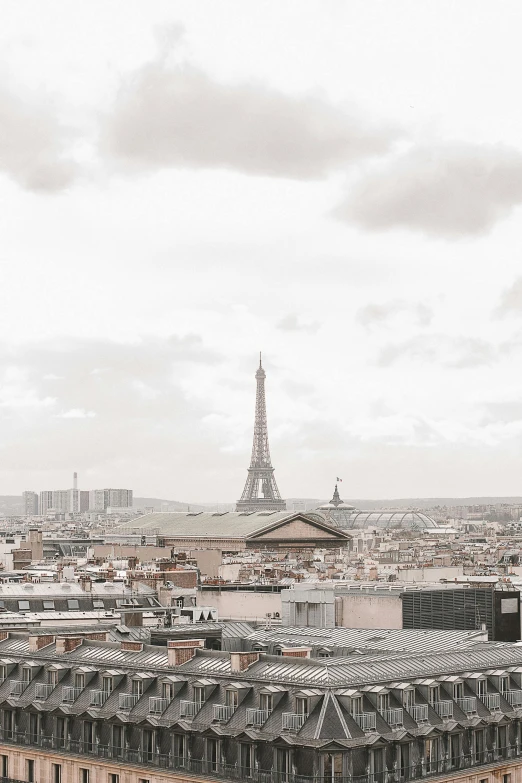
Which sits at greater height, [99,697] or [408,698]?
[408,698]

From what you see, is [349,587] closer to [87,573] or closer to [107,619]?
[107,619]

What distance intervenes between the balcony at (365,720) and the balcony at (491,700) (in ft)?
13.1

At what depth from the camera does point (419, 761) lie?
3206cm

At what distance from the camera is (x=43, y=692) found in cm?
3672

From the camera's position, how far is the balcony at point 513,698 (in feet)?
114

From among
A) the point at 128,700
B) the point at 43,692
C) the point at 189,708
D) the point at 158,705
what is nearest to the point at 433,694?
the point at 189,708

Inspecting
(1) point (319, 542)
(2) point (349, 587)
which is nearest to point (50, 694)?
(2) point (349, 587)

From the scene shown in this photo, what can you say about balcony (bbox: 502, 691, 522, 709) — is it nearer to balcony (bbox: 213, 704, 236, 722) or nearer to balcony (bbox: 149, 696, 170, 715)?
balcony (bbox: 213, 704, 236, 722)

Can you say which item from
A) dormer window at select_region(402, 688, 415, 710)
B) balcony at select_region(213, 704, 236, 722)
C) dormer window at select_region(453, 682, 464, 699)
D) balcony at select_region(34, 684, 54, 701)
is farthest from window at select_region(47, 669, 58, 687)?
dormer window at select_region(453, 682, 464, 699)

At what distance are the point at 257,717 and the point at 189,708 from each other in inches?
78.8

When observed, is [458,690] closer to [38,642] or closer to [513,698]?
[513,698]

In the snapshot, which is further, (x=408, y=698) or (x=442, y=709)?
(x=442, y=709)

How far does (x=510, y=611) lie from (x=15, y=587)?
86.5ft

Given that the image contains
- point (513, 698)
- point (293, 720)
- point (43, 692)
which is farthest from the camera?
point (43, 692)
